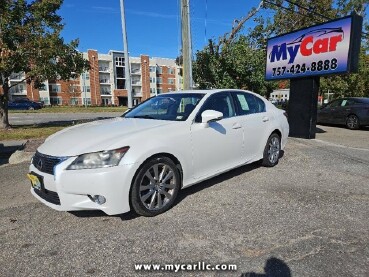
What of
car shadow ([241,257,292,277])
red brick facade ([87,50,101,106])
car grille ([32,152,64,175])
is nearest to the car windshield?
car grille ([32,152,64,175])

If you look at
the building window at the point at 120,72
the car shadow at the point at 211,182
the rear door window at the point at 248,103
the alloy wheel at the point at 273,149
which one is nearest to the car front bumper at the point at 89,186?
the car shadow at the point at 211,182

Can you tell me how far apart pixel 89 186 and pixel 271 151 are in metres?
3.78

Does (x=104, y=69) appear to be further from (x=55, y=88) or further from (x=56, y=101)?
(x=56, y=101)

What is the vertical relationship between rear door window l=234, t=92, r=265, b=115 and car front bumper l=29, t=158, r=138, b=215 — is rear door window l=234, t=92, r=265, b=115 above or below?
above

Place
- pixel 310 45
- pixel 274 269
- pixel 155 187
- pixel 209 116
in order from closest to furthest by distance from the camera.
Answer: pixel 274 269 < pixel 155 187 < pixel 209 116 < pixel 310 45

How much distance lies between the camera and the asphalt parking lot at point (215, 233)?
8.86 feet

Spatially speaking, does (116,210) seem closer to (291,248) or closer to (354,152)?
(291,248)

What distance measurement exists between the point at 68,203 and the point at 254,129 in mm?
3248

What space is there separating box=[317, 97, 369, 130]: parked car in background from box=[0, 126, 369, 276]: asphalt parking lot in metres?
8.93

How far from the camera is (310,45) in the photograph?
8.97 m

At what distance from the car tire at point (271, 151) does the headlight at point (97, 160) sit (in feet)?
10.7

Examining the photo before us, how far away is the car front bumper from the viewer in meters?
3.16

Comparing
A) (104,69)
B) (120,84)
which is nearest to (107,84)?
(104,69)

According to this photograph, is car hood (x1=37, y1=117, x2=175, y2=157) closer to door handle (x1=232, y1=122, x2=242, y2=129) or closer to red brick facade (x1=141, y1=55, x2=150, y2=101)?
door handle (x1=232, y1=122, x2=242, y2=129)
